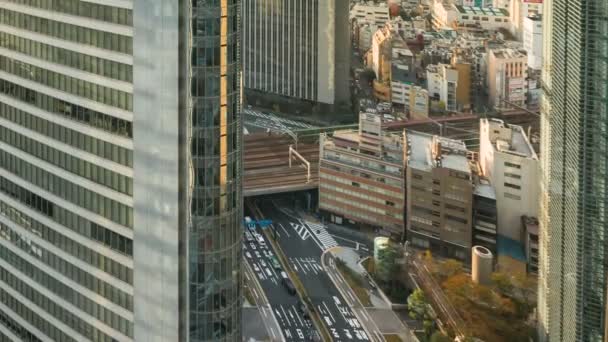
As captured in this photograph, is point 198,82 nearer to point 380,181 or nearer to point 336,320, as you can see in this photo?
→ point 336,320

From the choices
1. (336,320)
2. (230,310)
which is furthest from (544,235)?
(230,310)

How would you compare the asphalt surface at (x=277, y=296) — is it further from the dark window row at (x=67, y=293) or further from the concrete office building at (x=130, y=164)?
the concrete office building at (x=130, y=164)

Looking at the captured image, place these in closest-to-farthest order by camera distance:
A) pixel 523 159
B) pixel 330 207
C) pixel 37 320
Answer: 1. pixel 37 320
2. pixel 523 159
3. pixel 330 207

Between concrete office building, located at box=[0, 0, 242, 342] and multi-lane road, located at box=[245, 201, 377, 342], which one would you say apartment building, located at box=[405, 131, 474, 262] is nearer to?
multi-lane road, located at box=[245, 201, 377, 342]

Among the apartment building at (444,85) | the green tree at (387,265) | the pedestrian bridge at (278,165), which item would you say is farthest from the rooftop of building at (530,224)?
the apartment building at (444,85)

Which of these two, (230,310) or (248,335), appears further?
A: (248,335)

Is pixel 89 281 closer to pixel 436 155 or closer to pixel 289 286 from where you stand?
pixel 289 286

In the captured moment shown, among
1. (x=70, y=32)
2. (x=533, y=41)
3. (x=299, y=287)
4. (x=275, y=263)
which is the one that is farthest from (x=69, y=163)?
(x=533, y=41)
